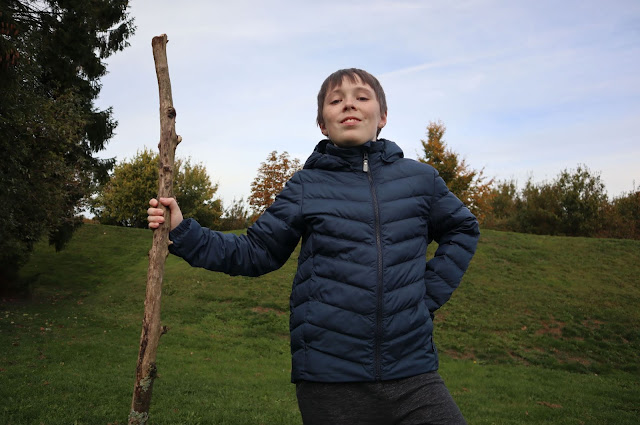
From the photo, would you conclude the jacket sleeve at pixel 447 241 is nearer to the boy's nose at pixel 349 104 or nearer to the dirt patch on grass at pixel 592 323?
the boy's nose at pixel 349 104

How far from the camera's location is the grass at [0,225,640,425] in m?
7.97

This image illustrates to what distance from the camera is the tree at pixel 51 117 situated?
10.1 meters

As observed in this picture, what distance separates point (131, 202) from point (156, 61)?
36.1m

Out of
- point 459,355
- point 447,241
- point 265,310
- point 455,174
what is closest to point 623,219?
point 455,174

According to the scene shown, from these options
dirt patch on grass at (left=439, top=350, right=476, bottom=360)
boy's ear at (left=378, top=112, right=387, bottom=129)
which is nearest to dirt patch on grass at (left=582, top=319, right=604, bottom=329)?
dirt patch on grass at (left=439, top=350, right=476, bottom=360)

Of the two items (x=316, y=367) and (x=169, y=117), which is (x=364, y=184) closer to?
(x=316, y=367)

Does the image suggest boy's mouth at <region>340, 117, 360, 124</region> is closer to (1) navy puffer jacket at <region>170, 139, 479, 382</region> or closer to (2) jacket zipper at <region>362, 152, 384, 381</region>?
(1) navy puffer jacket at <region>170, 139, 479, 382</region>

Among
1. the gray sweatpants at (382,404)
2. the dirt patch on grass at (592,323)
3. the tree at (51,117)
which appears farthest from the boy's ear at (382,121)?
the dirt patch on grass at (592,323)

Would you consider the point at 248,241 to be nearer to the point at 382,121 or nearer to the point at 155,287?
the point at 155,287

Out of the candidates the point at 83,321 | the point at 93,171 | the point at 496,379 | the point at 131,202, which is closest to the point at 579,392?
the point at 496,379

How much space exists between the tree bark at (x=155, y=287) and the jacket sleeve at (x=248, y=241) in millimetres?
97

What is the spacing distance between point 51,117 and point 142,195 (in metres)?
24.5

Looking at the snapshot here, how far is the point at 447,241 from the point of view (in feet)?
8.57

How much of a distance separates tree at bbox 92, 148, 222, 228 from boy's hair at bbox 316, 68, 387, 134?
33.8m
